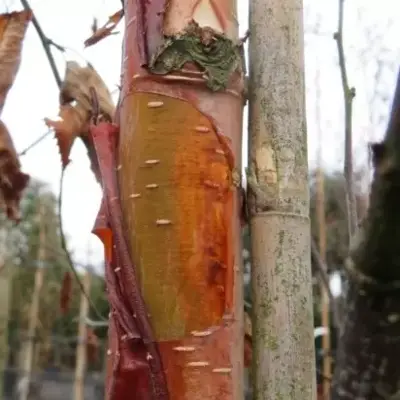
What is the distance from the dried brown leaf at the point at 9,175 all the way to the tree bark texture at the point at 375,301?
59 centimetres

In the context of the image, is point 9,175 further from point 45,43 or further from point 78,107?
point 45,43

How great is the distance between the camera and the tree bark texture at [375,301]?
0.36 meters

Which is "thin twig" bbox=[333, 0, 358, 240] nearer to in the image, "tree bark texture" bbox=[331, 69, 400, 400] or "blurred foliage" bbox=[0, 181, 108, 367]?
"tree bark texture" bbox=[331, 69, 400, 400]

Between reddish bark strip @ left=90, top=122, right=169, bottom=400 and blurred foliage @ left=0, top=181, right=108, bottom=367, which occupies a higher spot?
blurred foliage @ left=0, top=181, right=108, bottom=367

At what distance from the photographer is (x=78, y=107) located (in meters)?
0.85

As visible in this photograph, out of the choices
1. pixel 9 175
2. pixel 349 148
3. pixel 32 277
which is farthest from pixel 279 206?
pixel 32 277

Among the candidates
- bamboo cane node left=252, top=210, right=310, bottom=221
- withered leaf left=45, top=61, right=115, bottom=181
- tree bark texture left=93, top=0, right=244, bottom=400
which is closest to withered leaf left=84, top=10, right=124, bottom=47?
withered leaf left=45, top=61, right=115, bottom=181

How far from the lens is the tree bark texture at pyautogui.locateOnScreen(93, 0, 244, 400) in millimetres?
587

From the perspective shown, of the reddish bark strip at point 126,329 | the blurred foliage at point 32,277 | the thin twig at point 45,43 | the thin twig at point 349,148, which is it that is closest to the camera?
the reddish bark strip at point 126,329

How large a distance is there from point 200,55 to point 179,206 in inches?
5.5

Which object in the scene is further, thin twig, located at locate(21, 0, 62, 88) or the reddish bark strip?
thin twig, located at locate(21, 0, 62, 88)

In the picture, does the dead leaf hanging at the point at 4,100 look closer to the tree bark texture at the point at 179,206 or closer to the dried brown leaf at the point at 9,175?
the dried brown leaf at the point at 9,175

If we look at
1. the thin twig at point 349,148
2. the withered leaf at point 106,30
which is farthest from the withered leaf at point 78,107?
the thin twig at point 349,148

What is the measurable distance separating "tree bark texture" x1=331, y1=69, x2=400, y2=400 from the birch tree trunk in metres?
0.18
